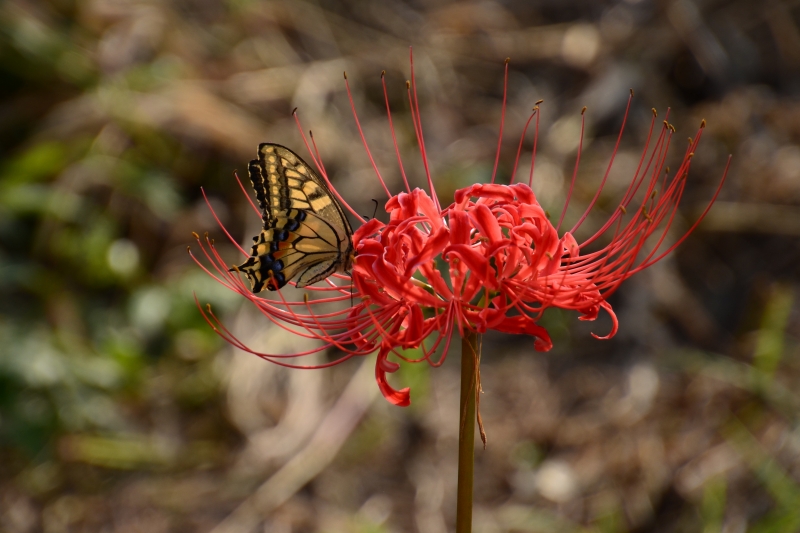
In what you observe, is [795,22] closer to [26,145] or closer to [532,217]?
[532,217]

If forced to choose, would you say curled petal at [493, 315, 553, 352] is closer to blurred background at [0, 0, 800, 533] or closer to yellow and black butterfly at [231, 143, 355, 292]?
yellow and black butterfly at [231, 143, 355, 292]

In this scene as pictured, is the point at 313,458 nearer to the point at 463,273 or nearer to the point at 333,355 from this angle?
the point at 333,355

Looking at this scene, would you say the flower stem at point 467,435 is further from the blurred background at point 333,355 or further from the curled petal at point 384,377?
the blurred background at point 333,355

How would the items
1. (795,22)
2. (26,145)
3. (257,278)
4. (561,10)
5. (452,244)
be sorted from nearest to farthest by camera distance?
(452,244) < (257,278) < (26,145) < (795,22) < (561,10)

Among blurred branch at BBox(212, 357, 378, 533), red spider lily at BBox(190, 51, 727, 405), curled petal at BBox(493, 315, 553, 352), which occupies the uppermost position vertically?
red spider lily at BBox(190, 51, 727, 405)

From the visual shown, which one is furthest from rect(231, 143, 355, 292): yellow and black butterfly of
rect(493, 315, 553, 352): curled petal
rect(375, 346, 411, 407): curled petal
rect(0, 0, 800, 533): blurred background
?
rect(0, 0, 800, 533): blurred background

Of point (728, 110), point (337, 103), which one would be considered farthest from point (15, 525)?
point (728, 110)

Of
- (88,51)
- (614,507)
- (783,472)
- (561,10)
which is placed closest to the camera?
(783,472)
